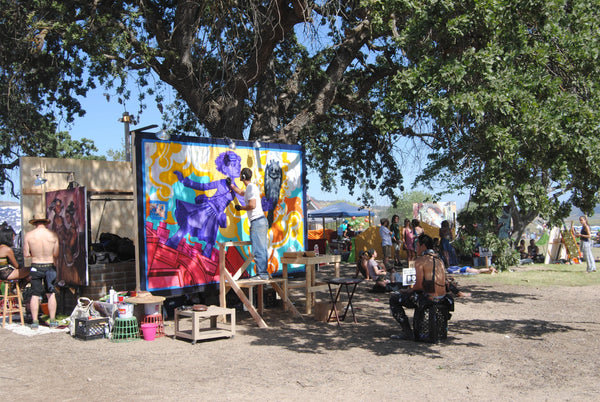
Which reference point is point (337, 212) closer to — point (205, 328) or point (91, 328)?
point (205, 328)

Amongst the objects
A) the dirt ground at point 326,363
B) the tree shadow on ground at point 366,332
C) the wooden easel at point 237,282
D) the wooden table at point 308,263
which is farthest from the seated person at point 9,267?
the wooden table at point 308,263

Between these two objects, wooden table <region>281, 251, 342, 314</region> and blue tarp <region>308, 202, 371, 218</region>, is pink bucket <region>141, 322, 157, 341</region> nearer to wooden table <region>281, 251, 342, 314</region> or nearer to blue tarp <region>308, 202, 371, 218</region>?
wooden table <region>281, 251, 342, 314</region>

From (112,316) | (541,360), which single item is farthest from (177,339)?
(541,360)

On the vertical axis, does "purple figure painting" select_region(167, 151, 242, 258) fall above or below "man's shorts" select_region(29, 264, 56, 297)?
above

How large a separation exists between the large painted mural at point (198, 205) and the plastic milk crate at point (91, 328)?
2.73 ft

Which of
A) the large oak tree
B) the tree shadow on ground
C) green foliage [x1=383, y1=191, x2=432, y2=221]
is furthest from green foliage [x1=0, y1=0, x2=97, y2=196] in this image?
green foliage [x1=383, y1=191, x2=432, y2=221]

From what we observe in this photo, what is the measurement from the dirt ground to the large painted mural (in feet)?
3.67

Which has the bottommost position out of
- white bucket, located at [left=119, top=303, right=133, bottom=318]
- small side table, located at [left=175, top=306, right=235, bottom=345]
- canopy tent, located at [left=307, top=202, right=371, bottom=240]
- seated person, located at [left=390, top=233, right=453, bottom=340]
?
small side table, located at [left=175, top=306, right=235, bottom=345]

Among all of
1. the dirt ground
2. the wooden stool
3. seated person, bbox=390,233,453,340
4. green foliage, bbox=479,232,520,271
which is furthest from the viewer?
the wooden stool

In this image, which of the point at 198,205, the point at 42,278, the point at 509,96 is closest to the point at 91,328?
the point at 42,278

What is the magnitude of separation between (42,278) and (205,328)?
2978 millimetres

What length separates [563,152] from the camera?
27.2 ft

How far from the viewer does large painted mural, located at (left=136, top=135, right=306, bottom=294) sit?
30.6ft

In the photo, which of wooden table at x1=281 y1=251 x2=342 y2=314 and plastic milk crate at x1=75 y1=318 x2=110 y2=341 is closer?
plastic milk crate at x1=75 y1=318 x2=110 y2=341
